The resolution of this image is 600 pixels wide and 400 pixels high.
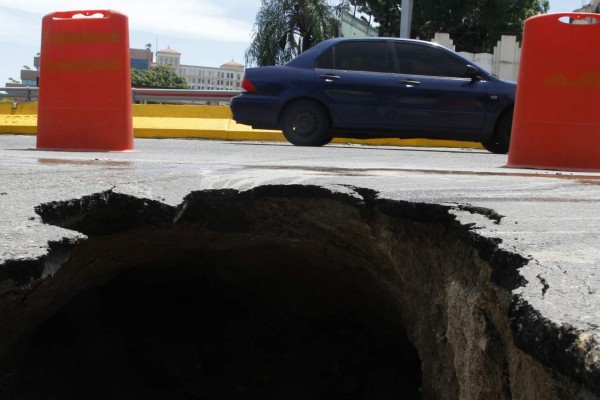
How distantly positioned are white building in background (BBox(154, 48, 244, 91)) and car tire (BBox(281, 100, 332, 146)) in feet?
535

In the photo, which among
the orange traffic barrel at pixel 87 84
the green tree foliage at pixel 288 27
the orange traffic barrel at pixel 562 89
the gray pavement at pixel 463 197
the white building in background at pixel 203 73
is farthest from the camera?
the white building in background at pixel 203 73

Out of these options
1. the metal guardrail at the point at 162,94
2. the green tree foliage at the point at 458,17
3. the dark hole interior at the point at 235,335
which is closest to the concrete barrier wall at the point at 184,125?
the metal guardrail at the point at 162,94

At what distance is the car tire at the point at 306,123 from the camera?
31.0 feet

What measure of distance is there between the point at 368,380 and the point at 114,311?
5.65 ft

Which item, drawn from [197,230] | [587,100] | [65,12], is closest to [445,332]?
[197,230]

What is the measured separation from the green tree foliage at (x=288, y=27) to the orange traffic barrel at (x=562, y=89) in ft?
88.9

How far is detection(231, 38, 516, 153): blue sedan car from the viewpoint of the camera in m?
9.24

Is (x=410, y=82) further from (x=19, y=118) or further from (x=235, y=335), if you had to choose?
(x=19, y=118)

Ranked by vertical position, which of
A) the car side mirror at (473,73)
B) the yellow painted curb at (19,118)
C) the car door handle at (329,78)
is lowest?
the yellow painted curb at (19,118)

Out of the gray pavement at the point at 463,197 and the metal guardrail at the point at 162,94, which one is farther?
the metal guardrail at the point at 162,94

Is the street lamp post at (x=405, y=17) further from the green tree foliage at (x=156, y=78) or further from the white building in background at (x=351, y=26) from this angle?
the green tree foliage at (x=156, y=78)

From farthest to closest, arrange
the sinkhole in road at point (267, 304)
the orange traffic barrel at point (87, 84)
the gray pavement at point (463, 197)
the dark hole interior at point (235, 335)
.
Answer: the orange traffic barrel at point (87, 84) < the dark hole interior at point (235, 335) < the sinkhole in road at point (267, 304) < the gray pavement at point (463, 197)

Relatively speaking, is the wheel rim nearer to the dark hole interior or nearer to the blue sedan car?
the blue sedan car

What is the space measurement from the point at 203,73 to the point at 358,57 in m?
178
